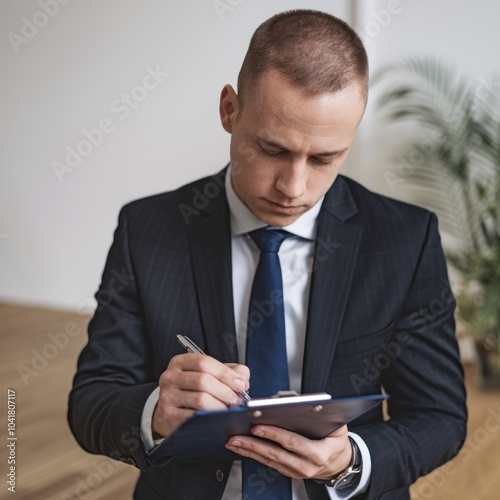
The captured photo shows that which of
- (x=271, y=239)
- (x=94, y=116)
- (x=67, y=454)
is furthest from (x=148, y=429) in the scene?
(x=94, y=116)

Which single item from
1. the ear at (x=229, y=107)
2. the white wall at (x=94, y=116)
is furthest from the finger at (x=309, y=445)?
the white wall at (x=94, y=116)

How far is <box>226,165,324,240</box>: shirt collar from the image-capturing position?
1.63 meters

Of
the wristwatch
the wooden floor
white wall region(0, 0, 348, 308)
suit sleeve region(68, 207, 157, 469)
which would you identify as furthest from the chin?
white wall region(0, 0, 348, 308)

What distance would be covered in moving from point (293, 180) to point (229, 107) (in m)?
0.26

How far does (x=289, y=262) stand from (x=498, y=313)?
268 cm

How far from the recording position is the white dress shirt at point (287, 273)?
5.21 feet

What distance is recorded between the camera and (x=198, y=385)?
48.3 inches

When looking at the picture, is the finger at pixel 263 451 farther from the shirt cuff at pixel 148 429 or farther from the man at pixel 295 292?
the shirt cuff at pixel 148 429

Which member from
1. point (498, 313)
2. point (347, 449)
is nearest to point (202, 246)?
point (347, 449)

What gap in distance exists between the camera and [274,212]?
58.9 inches

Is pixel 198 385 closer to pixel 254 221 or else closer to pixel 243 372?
pixel 243 372

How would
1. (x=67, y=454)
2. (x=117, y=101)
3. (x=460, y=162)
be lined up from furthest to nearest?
(x=117, y=101)
(x=460, y=162)
(x=67, y=454)

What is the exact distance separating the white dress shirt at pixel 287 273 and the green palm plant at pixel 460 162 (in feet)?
8.23

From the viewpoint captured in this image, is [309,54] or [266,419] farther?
[309,54]
